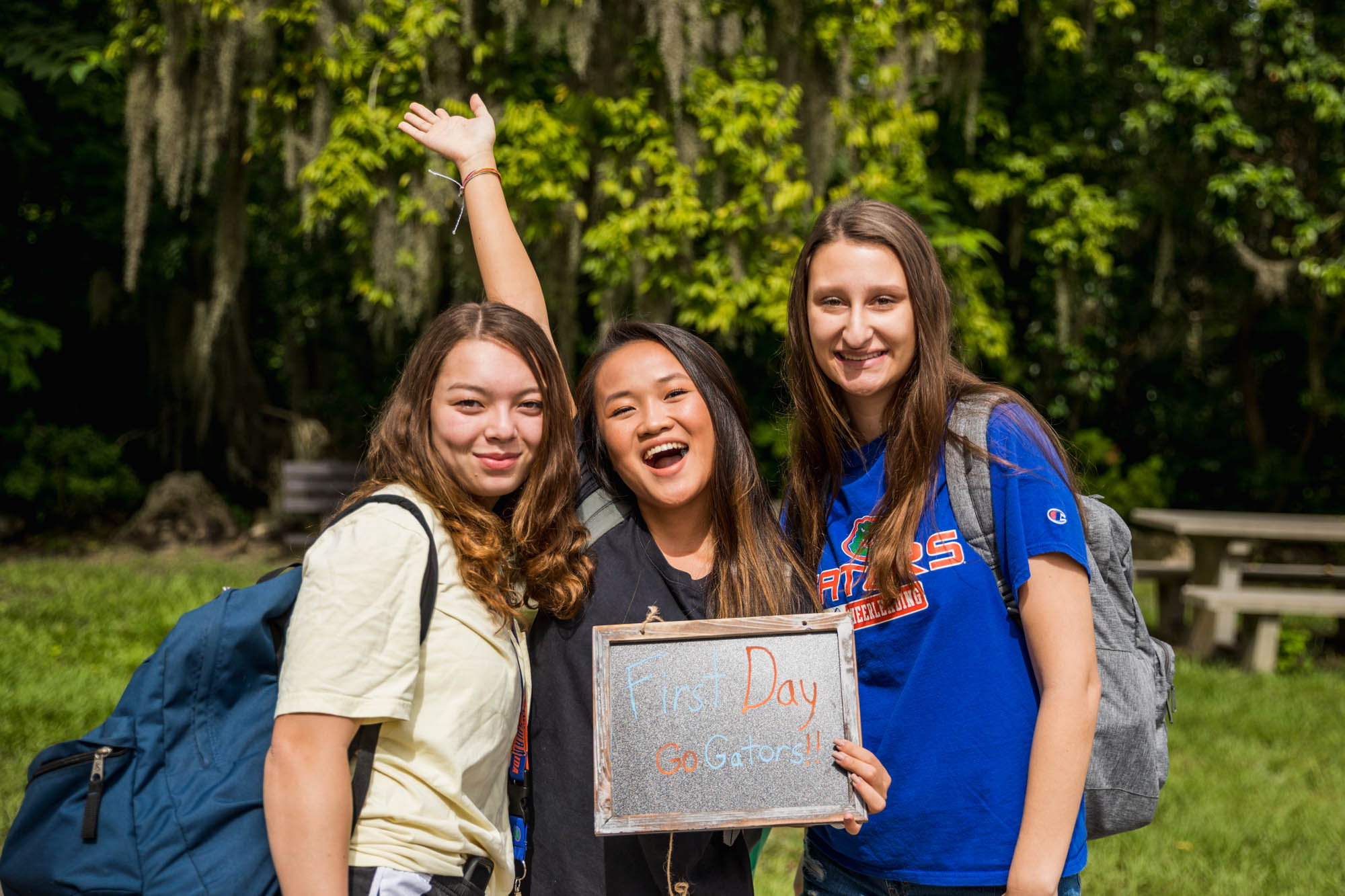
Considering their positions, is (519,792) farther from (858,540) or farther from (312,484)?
(312,484)

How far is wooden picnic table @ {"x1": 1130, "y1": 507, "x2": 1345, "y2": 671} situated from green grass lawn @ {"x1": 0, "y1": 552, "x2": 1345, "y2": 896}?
12.1 inches

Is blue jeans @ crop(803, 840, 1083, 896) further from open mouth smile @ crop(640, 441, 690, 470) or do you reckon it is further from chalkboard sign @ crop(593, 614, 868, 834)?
open mouth smile @ crop(640, 441, 690, 470)

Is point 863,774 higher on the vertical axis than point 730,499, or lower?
lower

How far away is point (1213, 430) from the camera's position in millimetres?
13992

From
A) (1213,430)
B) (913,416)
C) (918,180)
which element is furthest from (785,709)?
(1213,430)

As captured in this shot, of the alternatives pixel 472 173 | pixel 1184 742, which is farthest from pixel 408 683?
pixel 1184 742

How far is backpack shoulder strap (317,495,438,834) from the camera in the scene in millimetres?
1694

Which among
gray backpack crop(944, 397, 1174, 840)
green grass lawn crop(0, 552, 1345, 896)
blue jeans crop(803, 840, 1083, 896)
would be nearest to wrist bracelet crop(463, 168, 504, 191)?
gray backpack crop(944, 397, 1174, 840)

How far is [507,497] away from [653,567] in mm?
342

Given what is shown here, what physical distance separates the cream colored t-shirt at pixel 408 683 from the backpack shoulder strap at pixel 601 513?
1.19 ft

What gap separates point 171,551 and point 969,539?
37.4ft

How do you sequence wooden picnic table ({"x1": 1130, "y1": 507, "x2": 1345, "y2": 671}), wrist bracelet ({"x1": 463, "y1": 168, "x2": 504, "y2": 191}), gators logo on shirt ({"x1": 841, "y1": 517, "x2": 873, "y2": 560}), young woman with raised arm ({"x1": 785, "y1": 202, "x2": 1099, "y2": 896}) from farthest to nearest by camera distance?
wooden picnic table ({"x1": 1130, "y1": 507, "x2": 1345, "y2": 671})
wrist bracelet ({"x1": 463, "y1": 168, "x2": 504, "y2": 191})
gators logo on shirt ({"x1": 841, "y1": 517, "x2": 873, "y2": 560})
young woman with raised arm ({"x1": 785, "y1": 202, "x2": 1099, "y2": 896})

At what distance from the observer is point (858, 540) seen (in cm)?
204

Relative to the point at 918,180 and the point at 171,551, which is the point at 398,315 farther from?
the point at 918,180
